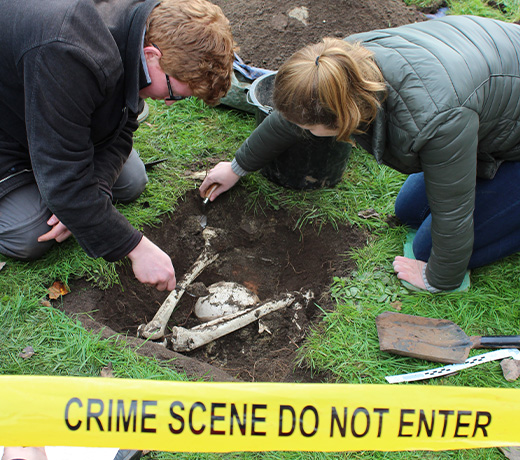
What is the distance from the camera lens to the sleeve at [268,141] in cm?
279

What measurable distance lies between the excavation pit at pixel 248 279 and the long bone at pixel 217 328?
62 millimetres

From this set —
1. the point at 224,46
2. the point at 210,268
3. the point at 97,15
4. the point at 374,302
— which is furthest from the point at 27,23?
the point at 374,302

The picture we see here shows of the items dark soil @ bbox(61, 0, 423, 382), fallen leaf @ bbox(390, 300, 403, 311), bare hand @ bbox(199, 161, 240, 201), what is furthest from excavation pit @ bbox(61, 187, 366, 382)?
fallen leaf @ bbox(390, 300, 403, 311)

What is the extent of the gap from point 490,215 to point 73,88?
2.37 m

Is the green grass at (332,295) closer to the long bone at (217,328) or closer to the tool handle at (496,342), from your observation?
the tool handle at (496,342)

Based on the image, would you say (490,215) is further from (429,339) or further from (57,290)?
(57,290)

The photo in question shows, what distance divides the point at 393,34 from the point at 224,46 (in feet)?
2.82

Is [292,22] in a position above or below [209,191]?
above

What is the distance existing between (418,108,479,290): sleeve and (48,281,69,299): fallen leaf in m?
2.16

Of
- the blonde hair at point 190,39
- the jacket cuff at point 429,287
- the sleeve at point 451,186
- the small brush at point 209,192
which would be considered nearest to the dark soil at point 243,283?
the small brush at point 209,192

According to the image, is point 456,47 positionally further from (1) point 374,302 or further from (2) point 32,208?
(2) point 32,208

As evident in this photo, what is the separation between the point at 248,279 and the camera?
10.2 feet

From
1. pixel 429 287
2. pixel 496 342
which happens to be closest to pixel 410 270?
pixel 429 287

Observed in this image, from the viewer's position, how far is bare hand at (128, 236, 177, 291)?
2.20 metres
